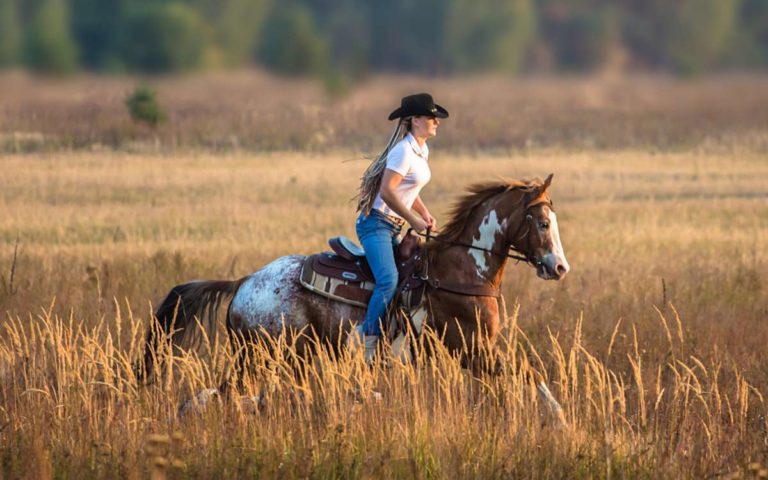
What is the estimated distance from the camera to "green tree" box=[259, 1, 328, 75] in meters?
21.1

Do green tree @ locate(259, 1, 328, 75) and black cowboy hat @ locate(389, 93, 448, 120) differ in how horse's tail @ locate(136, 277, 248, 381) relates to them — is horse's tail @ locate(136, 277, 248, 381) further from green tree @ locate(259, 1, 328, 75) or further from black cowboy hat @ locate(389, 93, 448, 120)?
green tree @ locate(259, 1, 328, 75)

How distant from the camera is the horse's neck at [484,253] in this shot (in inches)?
346

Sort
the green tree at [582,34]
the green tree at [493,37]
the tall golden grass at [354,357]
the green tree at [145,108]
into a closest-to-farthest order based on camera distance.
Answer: the tall golden grass at [354,357] → the green tree at [582,34] → the green tree at [493,37] → the green tree at [145,108]

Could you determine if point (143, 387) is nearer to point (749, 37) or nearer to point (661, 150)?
point (749, 37)

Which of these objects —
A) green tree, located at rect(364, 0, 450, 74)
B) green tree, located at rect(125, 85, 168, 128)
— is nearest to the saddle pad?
green tree, located at rect(364, 0, 450, 74)

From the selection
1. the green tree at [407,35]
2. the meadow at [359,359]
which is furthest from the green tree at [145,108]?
the green tree at [407,35]

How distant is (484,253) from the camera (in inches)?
348

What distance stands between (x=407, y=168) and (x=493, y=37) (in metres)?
17.1

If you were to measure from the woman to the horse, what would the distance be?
7.6 inches

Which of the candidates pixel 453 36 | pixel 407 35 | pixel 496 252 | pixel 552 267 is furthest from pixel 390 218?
pixel 453 36

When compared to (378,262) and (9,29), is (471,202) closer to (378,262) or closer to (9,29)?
(378,262)

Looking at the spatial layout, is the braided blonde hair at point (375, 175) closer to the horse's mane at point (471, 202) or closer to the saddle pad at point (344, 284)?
the saddle pad at point (344, 284)

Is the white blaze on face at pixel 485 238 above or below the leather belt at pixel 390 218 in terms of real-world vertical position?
below

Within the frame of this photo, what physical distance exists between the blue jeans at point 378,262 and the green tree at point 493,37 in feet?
54.1
